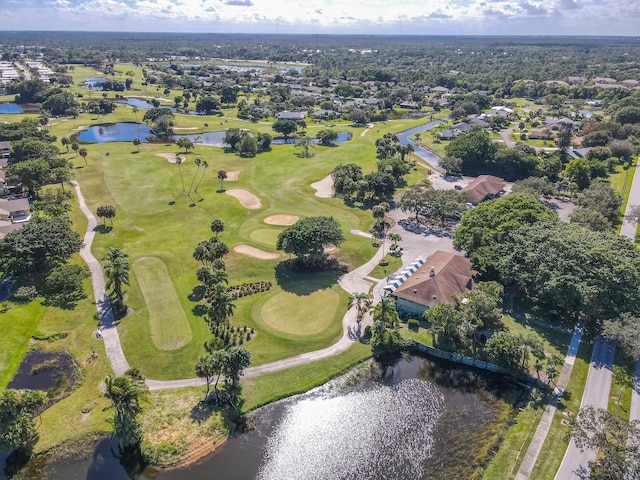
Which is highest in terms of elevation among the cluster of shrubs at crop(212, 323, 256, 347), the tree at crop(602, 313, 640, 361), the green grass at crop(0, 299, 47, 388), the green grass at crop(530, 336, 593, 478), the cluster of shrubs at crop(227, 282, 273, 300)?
the tree at crop(602, 313, 640, 361)

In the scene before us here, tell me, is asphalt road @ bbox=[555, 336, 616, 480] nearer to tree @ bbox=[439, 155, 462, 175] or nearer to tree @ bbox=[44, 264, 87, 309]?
tree @ bbox=[44, 264, 87, 309]

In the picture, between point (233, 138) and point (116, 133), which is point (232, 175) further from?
point (116, 133)

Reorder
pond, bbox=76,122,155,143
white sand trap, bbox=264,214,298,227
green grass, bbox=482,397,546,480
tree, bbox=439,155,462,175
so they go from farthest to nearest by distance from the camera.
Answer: pond, bbox=76,122,155,143 < tree, bbox=439,155,462,175 < white sand trap, bbox=264,214,298,227 < green grass, bbox=482,397,546,480

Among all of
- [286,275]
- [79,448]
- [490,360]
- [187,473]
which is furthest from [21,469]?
[490,360]

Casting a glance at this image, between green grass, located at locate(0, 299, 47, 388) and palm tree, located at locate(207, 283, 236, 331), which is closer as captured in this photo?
green grass, located at locate(0, 299, 47, 388)

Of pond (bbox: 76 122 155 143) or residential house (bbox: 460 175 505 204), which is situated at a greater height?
residential house (bbox: 460 175 505 204)

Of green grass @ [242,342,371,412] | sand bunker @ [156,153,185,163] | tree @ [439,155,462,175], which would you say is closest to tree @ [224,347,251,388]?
green grass @ [242,342,371,412]

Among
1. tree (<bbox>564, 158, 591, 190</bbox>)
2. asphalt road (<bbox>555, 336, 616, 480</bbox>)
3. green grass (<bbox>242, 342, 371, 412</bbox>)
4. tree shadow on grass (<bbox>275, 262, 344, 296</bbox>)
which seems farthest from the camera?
tree (<bbox>564, 158, 591, 190</bbox>)
